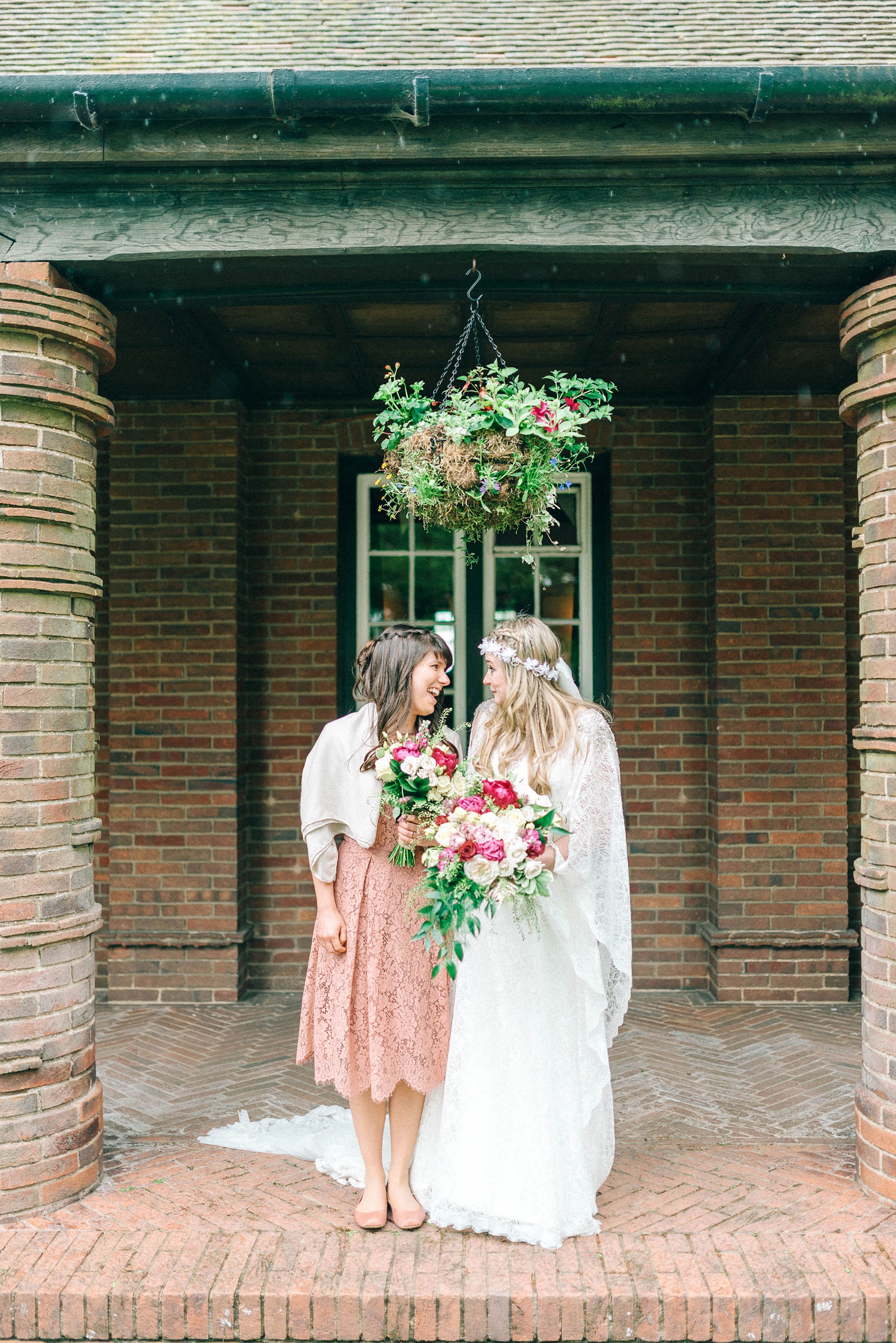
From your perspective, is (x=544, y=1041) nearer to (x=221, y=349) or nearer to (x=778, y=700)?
(x=778, y=700)

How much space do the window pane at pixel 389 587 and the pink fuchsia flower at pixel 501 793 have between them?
11.8ft

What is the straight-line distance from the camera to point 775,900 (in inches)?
230

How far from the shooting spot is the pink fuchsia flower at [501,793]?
287 centimetres

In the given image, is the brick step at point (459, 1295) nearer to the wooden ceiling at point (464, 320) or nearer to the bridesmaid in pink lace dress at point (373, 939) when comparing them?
the bridesmaid in pink lace dress at point (373, 939)

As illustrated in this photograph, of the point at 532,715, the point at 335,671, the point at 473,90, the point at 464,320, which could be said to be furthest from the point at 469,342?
the point at 532,715

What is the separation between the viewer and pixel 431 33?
378 centimetres

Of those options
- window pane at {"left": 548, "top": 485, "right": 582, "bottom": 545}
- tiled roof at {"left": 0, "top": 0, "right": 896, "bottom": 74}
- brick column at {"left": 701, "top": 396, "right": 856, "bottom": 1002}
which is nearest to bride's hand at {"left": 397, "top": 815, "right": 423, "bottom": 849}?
tiled roof at {"left": 0, "top": 0, "right": 896, "bottom": 74}

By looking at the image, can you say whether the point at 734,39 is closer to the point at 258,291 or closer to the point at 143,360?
the point at 258,291

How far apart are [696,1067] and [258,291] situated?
14.2ft

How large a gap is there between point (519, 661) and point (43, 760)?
1847mm

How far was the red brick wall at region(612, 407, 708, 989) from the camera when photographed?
6.05m

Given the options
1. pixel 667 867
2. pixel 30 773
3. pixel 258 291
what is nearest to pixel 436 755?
pixel 30 773

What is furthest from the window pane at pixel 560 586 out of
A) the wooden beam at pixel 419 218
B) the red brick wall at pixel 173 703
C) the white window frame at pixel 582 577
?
the wooden beam at pixel 419 218

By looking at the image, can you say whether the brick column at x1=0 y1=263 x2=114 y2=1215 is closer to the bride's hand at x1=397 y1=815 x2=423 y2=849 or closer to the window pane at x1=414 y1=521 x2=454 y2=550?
the bride's hand at x1=397 y1=815 x2=423 y2=849
